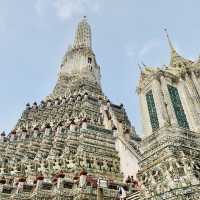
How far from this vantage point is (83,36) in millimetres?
66812

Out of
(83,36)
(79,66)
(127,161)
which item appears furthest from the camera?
(83,36)

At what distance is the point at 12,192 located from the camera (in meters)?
20.0

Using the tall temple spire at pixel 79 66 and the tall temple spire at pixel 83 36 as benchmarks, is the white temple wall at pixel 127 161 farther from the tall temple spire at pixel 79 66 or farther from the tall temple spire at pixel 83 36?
the tall temple spire at pixel 83 36

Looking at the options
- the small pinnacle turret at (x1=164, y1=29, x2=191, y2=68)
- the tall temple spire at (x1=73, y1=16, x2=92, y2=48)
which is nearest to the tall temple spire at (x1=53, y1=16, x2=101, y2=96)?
the tall temple spire at (x1=73, y1=16, x2=92, y2=48)

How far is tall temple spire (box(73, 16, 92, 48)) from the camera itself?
210 ft

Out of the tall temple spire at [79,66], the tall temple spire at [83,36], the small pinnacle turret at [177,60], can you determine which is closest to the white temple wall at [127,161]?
the small pinnacle turret at [177,60]

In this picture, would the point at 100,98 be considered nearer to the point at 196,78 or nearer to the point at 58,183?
the point at 196,78

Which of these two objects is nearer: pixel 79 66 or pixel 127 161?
pixel 127 161

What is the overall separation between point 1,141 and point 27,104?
13.1 meters

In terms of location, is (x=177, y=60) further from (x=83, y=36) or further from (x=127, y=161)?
(x=83, y=36)

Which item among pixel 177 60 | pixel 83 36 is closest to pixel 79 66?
pixel 83 36

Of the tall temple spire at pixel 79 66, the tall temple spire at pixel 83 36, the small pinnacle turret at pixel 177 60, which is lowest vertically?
the small pinnacle turret at pixel 177 60

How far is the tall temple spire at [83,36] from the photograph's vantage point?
2522 inches

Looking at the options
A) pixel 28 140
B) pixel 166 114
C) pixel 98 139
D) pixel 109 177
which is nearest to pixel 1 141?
pixel 28 140
